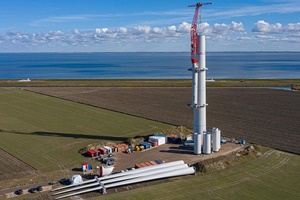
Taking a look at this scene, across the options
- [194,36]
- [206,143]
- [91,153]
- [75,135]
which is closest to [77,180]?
[91,153]

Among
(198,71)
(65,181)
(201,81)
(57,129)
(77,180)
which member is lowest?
(65,181)

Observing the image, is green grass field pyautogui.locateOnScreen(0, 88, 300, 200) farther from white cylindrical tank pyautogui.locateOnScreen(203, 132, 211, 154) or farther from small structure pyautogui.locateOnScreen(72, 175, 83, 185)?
white cylindrical tank pyautogui.locateOnScreen(203, 132, 211, 154)

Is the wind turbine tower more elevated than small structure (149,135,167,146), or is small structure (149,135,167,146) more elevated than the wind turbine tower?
the wind turbine tower

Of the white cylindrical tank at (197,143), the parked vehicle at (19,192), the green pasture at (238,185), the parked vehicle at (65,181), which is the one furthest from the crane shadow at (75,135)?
the parked vehicle at (19,192)

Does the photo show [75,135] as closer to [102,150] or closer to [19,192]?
[102,150]

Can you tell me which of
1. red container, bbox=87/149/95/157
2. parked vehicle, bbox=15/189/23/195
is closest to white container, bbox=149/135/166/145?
red container, bbox=87/149/95/157

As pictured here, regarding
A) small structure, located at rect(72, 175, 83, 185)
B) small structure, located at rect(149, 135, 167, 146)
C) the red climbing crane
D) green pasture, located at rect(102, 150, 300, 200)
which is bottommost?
green pasture, located at rect(102, 150, 300, 200)
